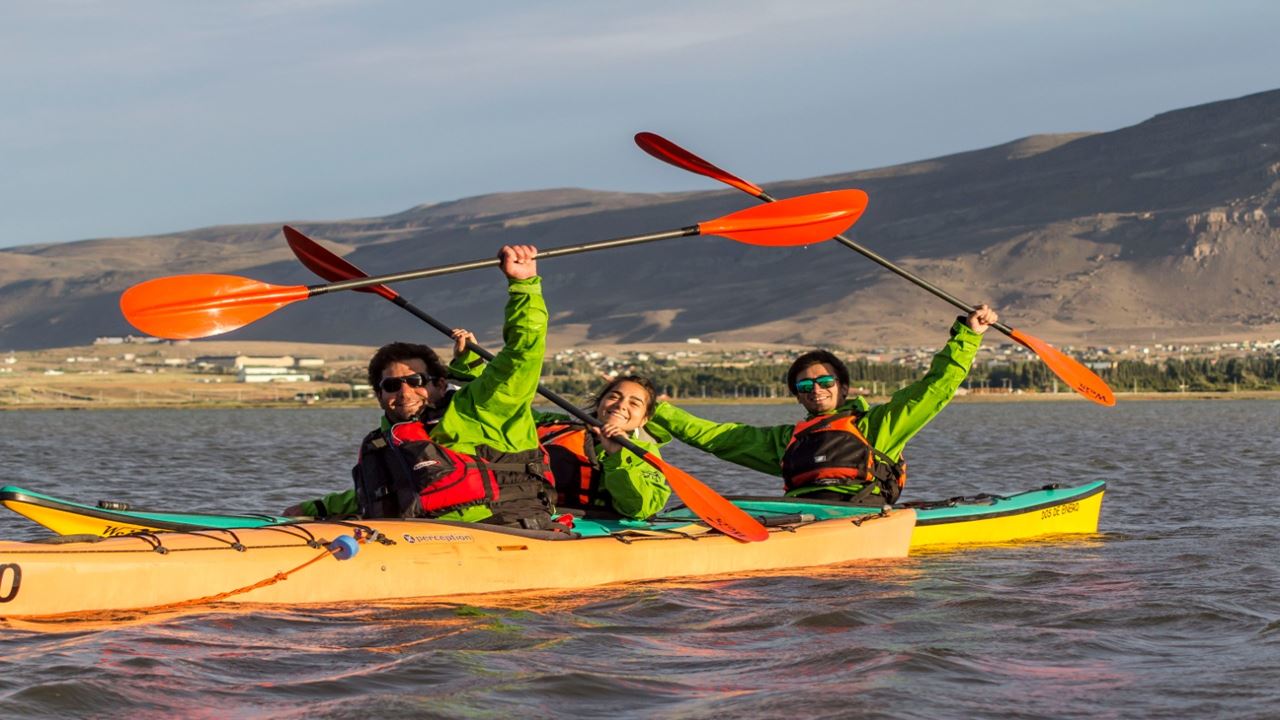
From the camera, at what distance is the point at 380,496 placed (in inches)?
424

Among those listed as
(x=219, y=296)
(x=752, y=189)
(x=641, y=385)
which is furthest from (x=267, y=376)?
(x=641, y=385)

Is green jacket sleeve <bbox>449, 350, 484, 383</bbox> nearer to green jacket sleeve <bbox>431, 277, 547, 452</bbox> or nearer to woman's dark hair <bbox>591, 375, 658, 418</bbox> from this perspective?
woman's dark hair <bbox>591, 375, 658, 418</bbox>

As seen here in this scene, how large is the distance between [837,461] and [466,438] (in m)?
3.82

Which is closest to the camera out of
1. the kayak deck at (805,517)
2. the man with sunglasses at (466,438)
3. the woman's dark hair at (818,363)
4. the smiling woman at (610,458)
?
the man with sunglasses at (466,438)

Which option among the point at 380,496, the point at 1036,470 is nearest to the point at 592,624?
the point at 380,496

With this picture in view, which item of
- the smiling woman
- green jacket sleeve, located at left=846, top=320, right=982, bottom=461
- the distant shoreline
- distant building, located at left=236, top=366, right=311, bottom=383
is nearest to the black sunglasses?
the smiling woman

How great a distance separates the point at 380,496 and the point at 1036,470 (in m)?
19.7

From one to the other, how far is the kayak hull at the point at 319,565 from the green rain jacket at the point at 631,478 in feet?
1.30

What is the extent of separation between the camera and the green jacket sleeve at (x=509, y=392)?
9758 mm

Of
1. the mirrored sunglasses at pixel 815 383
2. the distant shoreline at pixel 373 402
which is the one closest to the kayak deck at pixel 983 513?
the mirrored sunglasses at pixel 815 383

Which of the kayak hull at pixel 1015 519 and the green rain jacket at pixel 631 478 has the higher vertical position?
the green rain jacket at pixel 631 478

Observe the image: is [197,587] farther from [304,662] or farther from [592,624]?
[592,624]

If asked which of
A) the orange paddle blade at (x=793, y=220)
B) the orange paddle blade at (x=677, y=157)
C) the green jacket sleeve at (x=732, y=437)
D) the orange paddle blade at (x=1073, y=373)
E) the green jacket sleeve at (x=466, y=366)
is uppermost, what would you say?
the orange paddle blade at (x=677, y=157)

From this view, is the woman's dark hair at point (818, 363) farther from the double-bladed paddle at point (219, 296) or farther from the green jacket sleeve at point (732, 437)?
the double-bladed paddle at point (219, 296)
